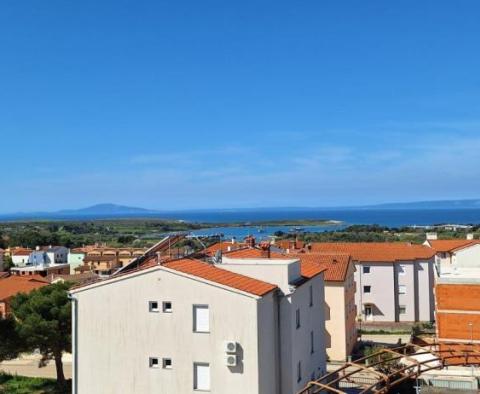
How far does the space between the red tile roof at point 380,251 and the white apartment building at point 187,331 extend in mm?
30452

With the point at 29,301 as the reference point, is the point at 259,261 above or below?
above

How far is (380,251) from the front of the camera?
54.6m

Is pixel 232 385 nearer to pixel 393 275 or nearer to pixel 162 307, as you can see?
pixel 162 307

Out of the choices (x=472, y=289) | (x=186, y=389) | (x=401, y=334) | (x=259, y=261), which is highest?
(x=259, y=261)

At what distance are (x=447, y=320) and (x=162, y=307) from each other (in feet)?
57.1

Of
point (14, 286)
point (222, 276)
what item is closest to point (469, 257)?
point (222, 276)

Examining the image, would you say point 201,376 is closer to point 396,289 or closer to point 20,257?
point 396,289

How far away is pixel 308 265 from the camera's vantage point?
27.8 m

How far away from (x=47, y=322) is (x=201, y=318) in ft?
44.2

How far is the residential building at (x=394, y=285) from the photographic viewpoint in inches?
2082

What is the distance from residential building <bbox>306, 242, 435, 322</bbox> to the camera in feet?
173

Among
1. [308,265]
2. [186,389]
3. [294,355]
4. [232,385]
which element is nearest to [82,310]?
[186,389]

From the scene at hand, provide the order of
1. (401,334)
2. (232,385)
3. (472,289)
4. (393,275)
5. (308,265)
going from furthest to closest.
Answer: (393,275), (401,334), (472,289), (308,265), (232,385)

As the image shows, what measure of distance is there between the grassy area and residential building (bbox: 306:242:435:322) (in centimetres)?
2674
